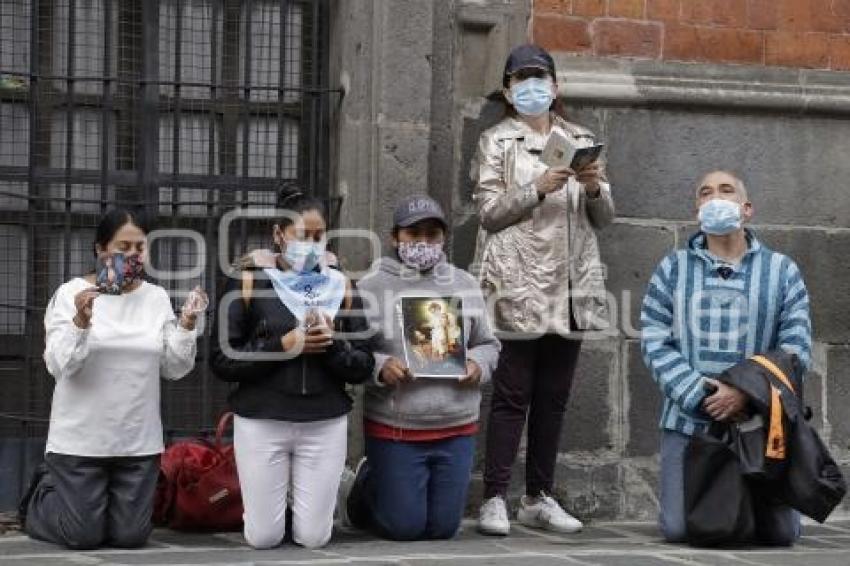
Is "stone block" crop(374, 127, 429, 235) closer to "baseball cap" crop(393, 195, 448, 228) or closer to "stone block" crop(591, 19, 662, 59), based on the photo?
"baseball cap" crop(393, 195, 448, 228)

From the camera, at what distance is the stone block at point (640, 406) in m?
7.96

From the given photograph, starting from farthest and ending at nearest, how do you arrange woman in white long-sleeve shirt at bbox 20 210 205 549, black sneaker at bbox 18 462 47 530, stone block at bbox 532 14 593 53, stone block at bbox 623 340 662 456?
stone block at bbox 623 340 662 456
stone block at bbox 532 14 593 53
black sneaker at bbox 18 462 47 530
woman in white long-sleeve shirt at bbox 20 210 205 549

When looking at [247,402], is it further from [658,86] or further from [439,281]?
[658,86]

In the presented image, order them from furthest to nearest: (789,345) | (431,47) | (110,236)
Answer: (431,47) → (789,345) → (110,236)

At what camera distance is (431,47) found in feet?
25.1

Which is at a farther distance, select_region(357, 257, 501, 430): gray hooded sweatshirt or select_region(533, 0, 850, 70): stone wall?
select_region(533, 0, 850, 70): stone wall

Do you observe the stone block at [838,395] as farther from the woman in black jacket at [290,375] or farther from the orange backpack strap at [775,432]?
the woman in black jacket at [290,375]

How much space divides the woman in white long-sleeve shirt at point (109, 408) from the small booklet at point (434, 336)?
89cm

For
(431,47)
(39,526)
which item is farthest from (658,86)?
(39,526)

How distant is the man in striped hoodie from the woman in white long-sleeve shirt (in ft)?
6.46

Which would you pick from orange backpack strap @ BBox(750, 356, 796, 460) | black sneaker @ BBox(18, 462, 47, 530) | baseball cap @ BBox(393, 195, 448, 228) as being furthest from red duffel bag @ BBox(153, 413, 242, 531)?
orange backpack strap @ BBox(750, 356, 796, 460)

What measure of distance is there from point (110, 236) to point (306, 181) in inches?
59.1

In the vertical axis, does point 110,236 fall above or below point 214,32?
below

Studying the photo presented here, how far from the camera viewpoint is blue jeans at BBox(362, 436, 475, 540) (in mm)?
6953
